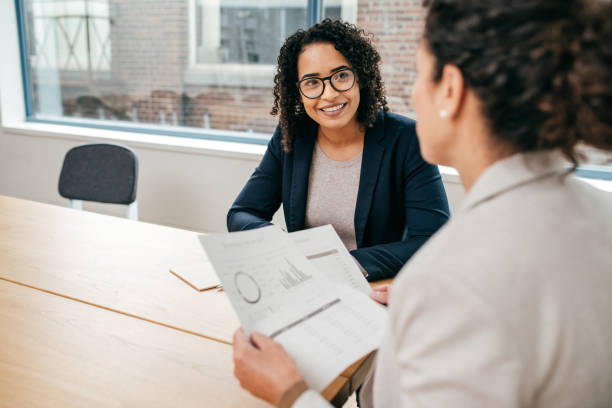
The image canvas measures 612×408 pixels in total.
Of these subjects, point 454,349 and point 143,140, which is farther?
point 143,140

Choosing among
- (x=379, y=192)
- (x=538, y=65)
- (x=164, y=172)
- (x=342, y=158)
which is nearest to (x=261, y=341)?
(x=538, y=65)

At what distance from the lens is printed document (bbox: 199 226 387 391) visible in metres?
0.88

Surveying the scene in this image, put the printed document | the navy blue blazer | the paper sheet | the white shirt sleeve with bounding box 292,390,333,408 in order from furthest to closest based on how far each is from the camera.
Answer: the navy blue blazer → the paper sheet → the printed document → the white shirt sleeve with bounding box 292,390,333,408

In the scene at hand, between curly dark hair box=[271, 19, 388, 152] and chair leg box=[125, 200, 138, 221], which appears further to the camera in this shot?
chair leg box=[125, 200, 138, 221]

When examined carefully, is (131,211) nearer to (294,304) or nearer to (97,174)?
(97,174)

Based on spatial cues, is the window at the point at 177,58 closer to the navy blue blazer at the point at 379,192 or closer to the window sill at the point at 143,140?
the window sill at the point at 143,140

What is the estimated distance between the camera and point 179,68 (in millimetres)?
3646

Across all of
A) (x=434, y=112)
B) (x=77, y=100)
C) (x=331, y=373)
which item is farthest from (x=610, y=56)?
(x=77, y=100)

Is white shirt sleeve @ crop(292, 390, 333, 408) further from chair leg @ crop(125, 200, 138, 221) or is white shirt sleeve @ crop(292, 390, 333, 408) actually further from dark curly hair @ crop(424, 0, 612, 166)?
chair leg @ crop(125, 200, 138, 221)

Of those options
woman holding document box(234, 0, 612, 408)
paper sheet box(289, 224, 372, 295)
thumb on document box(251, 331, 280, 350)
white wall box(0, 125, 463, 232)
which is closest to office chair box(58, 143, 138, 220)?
white wall box(0, 125, 463, 232)

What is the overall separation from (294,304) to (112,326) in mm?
498

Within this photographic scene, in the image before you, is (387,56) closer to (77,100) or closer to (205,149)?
(205,149)

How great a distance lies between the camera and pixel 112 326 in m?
1.16

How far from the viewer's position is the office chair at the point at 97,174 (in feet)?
8.59
